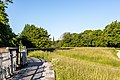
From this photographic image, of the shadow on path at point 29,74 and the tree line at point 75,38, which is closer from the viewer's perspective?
the shadow on path at point 29,74

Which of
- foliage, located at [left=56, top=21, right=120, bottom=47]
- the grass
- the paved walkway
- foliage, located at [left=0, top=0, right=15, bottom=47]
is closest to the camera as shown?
the paved walkway

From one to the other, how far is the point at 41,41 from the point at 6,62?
92391 millimetres

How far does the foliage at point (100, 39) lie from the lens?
12144 cm

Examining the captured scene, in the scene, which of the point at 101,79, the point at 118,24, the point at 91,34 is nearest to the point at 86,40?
the point at 91,34

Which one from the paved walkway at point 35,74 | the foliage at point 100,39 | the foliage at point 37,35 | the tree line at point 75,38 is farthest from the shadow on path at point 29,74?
the foliage at point 100,39

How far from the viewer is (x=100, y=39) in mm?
126312

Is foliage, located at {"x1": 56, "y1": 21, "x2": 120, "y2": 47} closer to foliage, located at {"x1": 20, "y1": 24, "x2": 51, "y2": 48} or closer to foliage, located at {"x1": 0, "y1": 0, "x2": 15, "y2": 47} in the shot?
foliage, located at {"x1": 20, "y1": 24, "x2": 51, "y2": 48}

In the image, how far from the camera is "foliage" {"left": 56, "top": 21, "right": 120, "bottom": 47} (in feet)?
398

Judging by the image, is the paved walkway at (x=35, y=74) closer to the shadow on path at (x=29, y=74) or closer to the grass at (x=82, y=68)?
the shadow on path at (x=29, y=74)

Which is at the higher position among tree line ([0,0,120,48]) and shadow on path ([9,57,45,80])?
tree line ([0,0,120,48])

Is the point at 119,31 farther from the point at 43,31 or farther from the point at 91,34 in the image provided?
the point at 43,31

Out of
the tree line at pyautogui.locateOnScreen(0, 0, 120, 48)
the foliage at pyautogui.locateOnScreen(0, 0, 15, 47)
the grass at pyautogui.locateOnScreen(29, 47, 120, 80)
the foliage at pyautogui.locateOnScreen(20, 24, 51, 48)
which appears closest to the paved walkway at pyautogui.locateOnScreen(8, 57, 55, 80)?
the grass at pyautogui.locateOnScreen(29, 47, 120, 80)

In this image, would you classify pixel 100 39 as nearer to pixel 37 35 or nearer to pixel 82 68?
pixel 37 35

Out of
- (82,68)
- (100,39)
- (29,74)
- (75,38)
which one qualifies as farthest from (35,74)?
(75,38)
